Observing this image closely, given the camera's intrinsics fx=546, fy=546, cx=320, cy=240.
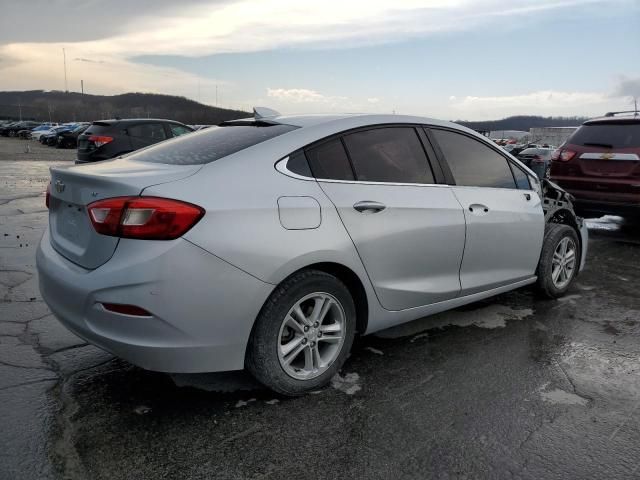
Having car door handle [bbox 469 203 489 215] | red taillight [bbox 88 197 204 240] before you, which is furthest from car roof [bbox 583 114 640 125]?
red taillight [bbox 88 197 204 240]

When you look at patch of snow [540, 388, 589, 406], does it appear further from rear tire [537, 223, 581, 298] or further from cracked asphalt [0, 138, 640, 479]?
rear tire [537, 223, 581, 298]

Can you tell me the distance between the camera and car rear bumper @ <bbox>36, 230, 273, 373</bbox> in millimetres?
2473

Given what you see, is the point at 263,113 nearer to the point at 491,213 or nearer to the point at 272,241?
the point at 272,241

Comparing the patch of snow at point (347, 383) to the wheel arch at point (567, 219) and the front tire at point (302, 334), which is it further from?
the wheel arch at point (567, 219)

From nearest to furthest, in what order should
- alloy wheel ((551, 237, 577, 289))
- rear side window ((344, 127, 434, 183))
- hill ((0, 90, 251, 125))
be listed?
rear side window ((344, 127, 434, 183)), alloy wheel ((551, 237, 577, 289)), hill ((0, 90, 251, 125))

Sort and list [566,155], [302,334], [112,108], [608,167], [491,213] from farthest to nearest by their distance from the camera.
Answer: [112,108] < [566,155] < [608,167] < [491,213] < [302,334]

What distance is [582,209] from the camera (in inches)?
296

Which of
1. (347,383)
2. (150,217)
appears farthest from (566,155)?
(150,217)

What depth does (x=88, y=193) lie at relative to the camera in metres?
2.75

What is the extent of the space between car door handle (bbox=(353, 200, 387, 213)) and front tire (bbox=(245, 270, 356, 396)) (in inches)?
16.9

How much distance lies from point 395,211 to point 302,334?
92 centimetres

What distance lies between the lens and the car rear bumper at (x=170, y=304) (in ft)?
8.11

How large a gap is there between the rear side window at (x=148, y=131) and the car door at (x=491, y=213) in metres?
9.32

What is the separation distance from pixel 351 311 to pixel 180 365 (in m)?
1.01
